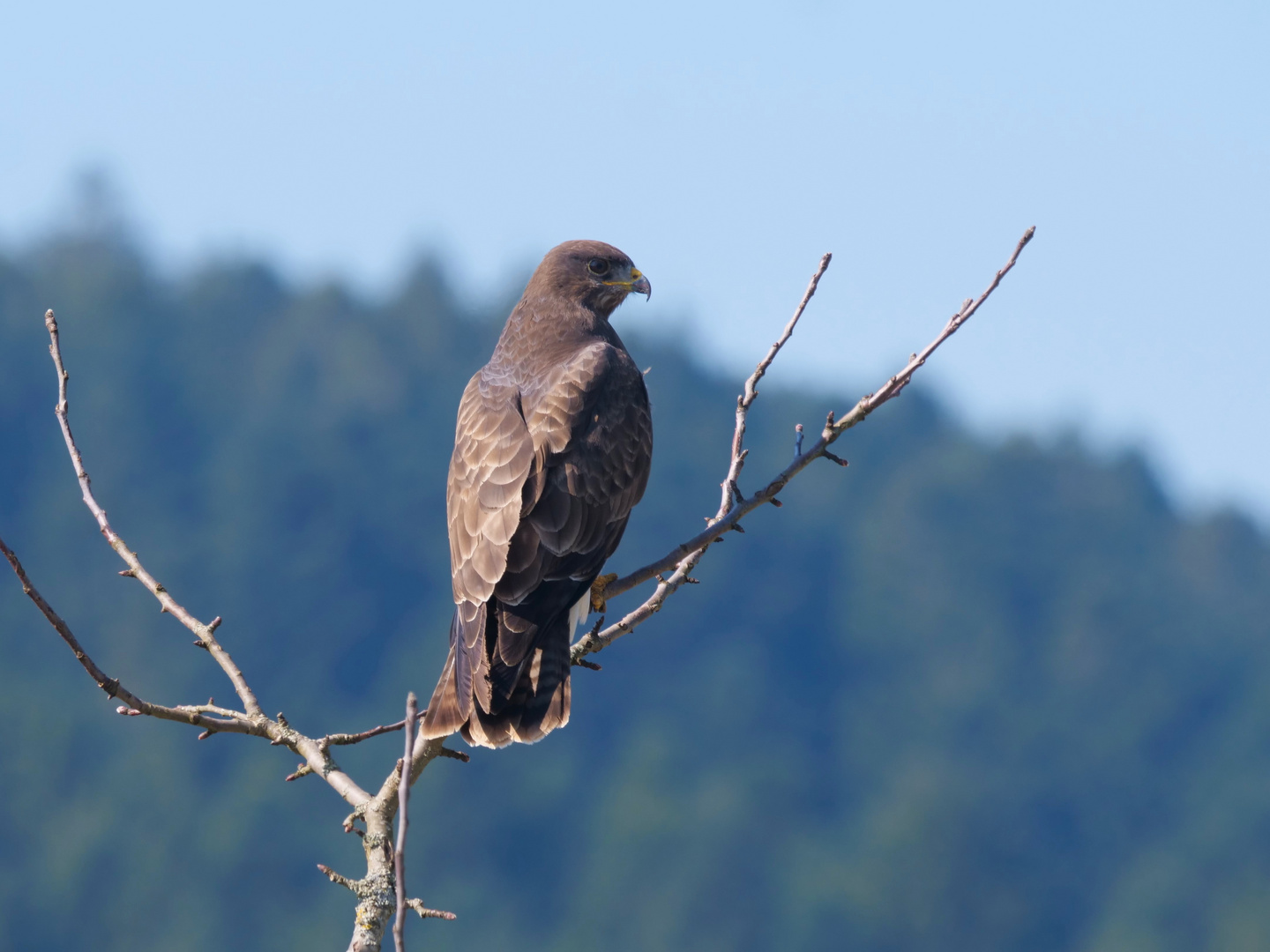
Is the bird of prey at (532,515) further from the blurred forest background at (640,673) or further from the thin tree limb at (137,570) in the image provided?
the blurred forest background at (640,673)

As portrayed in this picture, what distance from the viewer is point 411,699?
3168 millimetres

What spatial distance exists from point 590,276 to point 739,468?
222cm

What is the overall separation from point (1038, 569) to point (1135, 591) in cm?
665

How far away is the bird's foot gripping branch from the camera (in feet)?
13.2

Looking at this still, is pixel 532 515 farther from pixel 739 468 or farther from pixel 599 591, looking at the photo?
pixel 739 468

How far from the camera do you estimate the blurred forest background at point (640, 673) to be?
78.4 meters

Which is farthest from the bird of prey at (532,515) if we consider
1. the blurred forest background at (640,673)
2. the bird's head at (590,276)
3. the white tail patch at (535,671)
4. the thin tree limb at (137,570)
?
the blurred forest background at (640,673)

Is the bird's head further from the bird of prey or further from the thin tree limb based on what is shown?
the thin tree limb

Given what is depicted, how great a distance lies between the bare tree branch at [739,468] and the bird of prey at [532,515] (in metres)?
0.22

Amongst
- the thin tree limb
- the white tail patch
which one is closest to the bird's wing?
the white tail patch

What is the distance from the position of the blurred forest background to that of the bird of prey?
6606cm

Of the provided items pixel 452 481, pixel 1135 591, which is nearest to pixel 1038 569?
pixel 1135 591

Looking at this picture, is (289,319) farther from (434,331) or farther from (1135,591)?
(1135,591)

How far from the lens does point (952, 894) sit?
279ft
